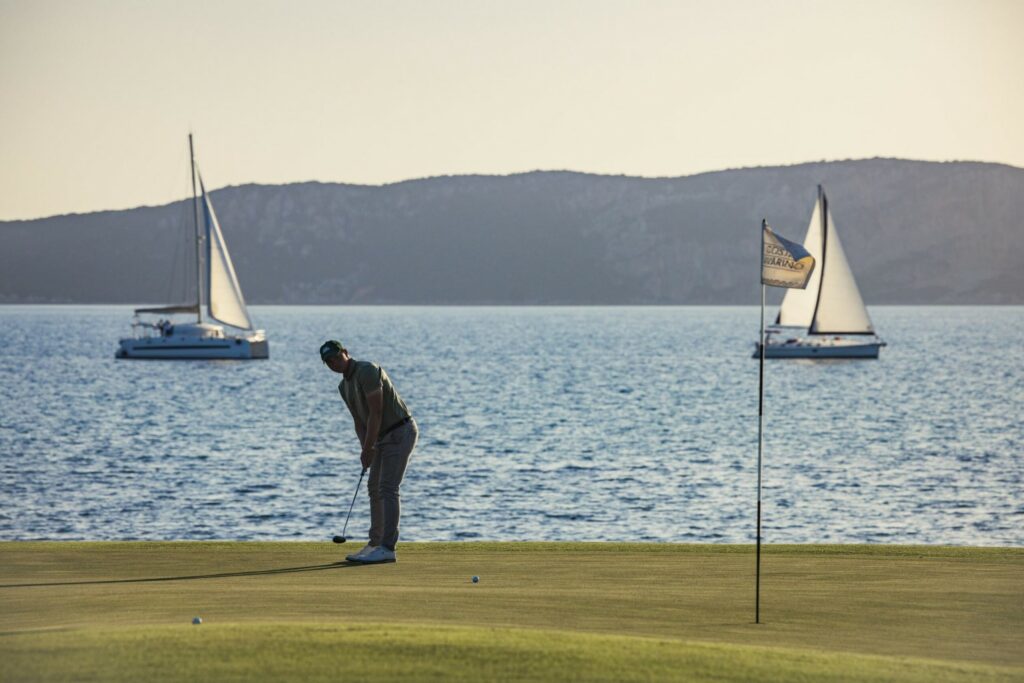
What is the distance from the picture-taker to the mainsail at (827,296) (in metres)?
87.7

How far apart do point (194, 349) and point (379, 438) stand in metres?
94.8

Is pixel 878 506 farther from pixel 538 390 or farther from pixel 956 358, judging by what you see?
pixel 956 358

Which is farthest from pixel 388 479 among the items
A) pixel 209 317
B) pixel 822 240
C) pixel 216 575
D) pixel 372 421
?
pixel 209 317

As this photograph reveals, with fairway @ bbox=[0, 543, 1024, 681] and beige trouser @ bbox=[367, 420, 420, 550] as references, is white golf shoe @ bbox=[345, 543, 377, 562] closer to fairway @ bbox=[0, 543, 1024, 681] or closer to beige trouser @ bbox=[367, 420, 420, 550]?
beige trouser @ bbox=[367, 420, 420, 550]

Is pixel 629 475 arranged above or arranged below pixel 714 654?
below

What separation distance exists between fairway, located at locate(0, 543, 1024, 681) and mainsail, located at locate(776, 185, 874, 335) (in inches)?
2923

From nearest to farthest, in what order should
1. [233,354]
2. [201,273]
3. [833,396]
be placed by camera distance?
[833,396] → [201,273] → [233,354]

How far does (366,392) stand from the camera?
534 inches

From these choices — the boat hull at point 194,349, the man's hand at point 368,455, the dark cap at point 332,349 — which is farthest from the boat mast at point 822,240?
the dark cap at point 332,349

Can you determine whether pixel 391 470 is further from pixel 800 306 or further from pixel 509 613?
pixel 800 306

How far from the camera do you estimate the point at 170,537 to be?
1161 inches

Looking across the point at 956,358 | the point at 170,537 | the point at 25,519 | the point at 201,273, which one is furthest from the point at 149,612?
the point at 956,358

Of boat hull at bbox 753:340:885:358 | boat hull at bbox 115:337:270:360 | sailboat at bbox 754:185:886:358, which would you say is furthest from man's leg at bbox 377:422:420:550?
boat hull at bbox 115:337:270:360

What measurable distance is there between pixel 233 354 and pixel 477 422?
164ft
